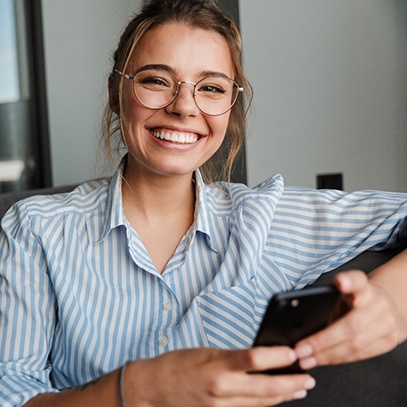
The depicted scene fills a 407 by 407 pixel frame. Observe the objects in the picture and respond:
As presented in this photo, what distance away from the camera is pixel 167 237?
4.98 ft

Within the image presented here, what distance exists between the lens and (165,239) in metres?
1.51

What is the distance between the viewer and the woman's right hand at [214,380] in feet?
2.72

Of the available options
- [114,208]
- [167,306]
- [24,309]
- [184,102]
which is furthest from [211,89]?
[24,309]

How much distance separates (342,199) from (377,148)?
2.18 m

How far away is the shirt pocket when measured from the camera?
55.4 inches

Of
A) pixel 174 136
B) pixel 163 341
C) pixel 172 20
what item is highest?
pixel 172 20

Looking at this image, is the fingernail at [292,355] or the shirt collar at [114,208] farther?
the shirt collar at [114,208]

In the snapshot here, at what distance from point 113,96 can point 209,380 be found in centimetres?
93

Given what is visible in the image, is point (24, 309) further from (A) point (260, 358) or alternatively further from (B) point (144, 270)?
(A) point (260, 358)

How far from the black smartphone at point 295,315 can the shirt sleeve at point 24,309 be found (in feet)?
1.81

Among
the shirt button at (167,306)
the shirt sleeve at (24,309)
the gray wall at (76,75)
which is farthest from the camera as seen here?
the gray wall at (76,75)

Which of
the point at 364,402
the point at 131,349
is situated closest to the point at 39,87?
the point at 131,349

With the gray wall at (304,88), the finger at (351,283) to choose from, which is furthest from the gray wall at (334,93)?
the finger at (351,283)

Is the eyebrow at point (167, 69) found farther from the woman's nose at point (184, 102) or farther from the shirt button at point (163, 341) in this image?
the shirt button at point (163, 341)
